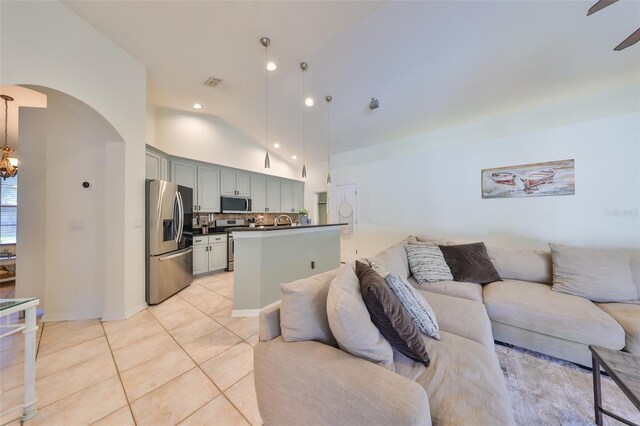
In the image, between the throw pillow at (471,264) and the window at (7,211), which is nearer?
the throw pillow at (471,264)

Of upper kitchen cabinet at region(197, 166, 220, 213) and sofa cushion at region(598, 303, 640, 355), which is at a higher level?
upper kitchen cabinet at region(197, 166, 220, 213)

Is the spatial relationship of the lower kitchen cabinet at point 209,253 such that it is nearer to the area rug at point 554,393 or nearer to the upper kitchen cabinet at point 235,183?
the upper kitchen cabinet at point 235,183

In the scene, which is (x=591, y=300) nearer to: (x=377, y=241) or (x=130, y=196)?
(x=377, y=241)

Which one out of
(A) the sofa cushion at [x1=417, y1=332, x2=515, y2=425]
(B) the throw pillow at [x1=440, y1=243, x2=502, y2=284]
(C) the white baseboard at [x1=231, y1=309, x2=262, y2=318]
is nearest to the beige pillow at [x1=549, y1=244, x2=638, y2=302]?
(B) the throw pillow at [x1=440, y1=243, x2=502, y2=284]

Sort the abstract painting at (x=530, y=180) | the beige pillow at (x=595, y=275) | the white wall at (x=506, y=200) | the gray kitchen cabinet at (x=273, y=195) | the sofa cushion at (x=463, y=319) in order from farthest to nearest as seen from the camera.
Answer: the gray kitchen cabinet at (x=273, y=195)
the abstract painting at (x=530, y=180)
the white wall at (x=506, y=200)
the beige pillow at (x=595, y=275)
the sofa cushion at (x=463, y=319)

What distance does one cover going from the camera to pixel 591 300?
196 centimetres

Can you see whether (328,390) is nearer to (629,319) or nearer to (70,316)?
(629,319)

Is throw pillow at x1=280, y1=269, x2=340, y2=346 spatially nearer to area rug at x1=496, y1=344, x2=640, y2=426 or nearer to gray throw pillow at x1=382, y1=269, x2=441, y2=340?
gray throw pillow at x1=382, y1=269, x2=441, y2=340

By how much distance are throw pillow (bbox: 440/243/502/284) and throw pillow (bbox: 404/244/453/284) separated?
9cm

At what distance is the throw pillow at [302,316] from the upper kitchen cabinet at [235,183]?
446cm

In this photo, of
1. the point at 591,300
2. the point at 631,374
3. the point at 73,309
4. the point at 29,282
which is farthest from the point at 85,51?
the point at 591,300

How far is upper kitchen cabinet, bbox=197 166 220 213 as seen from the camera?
4.57 meters

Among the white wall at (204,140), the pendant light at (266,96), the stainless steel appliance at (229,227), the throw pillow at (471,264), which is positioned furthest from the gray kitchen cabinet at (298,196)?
the throw pillow at (471,264)

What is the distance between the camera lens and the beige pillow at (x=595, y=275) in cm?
191
